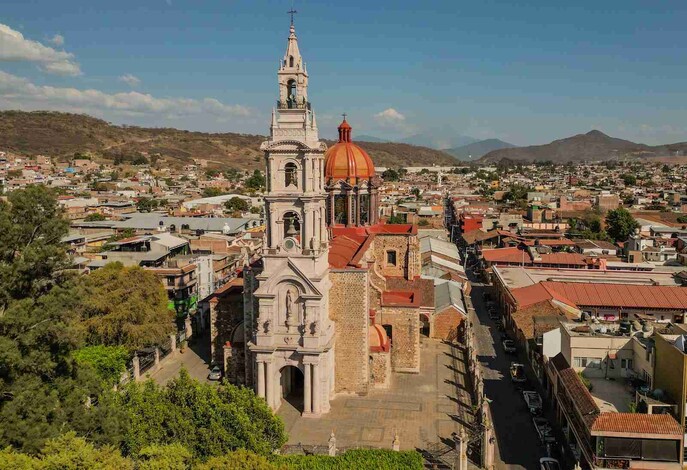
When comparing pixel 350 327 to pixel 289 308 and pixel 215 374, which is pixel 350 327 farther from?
pixel 215 374

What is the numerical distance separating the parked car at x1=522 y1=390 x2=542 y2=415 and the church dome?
18538 mm

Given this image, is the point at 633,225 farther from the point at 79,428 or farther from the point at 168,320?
the point at 79,428

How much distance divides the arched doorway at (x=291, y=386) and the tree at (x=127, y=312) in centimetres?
1195

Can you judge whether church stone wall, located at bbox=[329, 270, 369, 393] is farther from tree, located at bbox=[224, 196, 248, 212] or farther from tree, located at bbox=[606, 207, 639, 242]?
tree, located at bbox=[224, 196, 248, 212]

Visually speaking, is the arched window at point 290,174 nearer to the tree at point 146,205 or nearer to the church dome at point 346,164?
the church dome at point 346,164

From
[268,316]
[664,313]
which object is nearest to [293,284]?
[268,316]

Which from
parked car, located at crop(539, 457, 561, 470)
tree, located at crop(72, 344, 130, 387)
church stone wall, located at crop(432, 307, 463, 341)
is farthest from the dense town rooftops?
tree, located at crop(72, 344, 130, 387)

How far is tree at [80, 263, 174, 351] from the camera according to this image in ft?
134

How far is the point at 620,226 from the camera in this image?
8619 centimetres

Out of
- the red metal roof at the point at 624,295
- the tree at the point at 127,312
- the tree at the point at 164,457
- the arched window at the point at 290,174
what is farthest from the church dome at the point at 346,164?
the tree at the point at 164,457

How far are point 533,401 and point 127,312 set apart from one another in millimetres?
27662

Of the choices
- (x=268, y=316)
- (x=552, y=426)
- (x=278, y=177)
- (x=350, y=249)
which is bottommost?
(x=552, y=426)

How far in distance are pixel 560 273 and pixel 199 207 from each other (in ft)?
220

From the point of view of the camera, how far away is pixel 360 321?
34.4 metres
